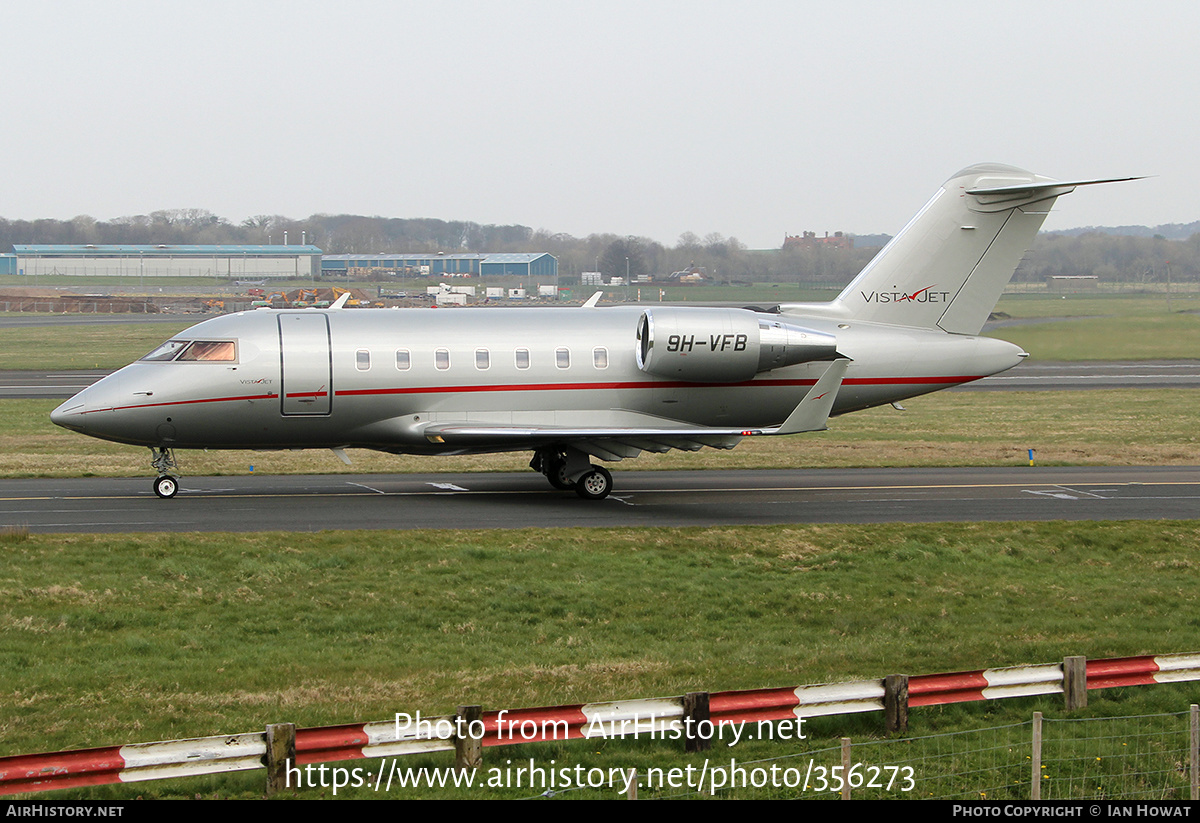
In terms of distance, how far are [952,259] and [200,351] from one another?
18437 mm

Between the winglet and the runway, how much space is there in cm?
208

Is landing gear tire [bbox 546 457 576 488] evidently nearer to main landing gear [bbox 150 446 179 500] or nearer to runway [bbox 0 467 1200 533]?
runway [bbox 0 467 1200 533]

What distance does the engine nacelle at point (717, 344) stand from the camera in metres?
26.8

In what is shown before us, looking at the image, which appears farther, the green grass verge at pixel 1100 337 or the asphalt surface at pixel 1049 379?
the asphalt surface at pixel 1049 379

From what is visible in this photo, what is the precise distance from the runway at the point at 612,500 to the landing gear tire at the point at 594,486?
0.26 metres

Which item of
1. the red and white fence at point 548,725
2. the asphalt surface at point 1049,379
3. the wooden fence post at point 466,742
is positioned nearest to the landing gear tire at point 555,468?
the red and white fence at point 548,725

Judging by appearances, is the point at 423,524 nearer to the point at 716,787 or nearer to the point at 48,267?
the point at 716,787

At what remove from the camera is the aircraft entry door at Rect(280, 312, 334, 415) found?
85.7 ft

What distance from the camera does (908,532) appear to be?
2373 centimetres

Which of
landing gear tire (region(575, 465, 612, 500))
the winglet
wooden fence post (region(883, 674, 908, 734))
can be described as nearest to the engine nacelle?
the winglet

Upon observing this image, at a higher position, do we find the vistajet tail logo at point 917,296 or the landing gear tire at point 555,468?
the vistajet tail logo at point 917,296

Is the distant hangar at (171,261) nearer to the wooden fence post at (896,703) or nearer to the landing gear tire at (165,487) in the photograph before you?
the landing gear tire at (165,487)

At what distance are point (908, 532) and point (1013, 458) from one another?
13195mm

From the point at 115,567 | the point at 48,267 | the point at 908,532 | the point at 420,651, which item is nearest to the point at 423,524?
the point at 115,567
